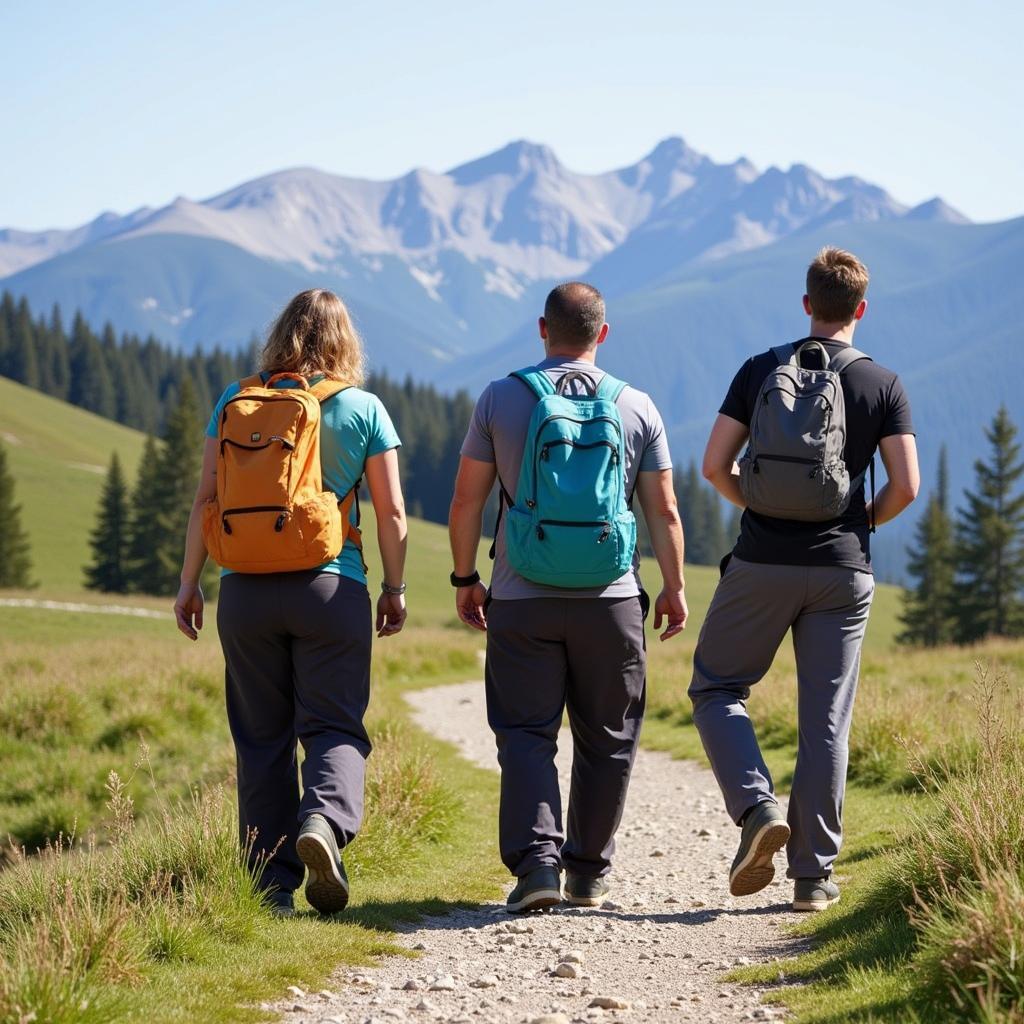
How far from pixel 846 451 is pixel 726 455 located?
55cm

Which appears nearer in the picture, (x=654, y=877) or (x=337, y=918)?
(x=337, y=918)

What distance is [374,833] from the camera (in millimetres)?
7953

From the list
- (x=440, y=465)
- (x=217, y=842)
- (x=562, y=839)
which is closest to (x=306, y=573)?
(x=217, y=842)

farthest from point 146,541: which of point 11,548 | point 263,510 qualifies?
point 263,510

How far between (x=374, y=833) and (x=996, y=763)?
3.82 meters

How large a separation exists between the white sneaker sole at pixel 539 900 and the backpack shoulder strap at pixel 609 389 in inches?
87.8

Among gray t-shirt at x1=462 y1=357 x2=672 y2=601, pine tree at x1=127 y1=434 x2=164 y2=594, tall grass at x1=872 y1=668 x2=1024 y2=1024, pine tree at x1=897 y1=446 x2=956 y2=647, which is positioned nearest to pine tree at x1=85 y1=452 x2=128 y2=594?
pine tree at x1=127 y1=434 x2=164 y2=594

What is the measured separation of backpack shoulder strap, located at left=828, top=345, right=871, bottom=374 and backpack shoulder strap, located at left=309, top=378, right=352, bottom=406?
7.28 ft

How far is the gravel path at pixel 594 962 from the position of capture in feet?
15.5

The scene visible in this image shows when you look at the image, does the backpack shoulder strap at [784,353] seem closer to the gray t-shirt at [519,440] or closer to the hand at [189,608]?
the gray t-shirt at [519,440]

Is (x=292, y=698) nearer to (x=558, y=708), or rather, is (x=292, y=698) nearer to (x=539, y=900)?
(x=558, y=708)

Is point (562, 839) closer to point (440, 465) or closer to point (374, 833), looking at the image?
point (374, 833)

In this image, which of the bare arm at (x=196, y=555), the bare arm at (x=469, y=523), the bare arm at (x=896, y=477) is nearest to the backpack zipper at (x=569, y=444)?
the bare arm at (x=469, y=523)

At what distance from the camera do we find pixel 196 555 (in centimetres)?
630
